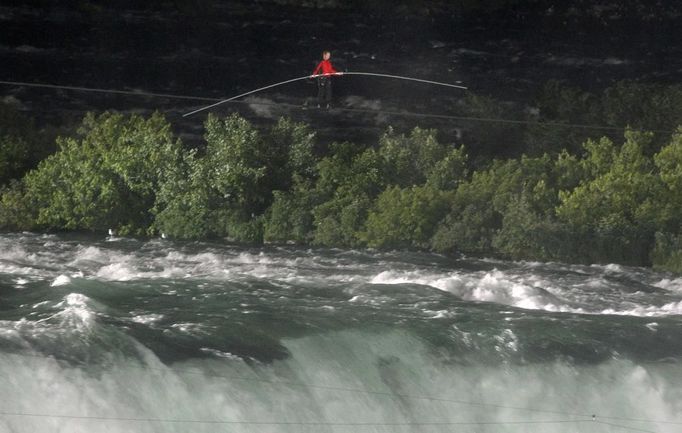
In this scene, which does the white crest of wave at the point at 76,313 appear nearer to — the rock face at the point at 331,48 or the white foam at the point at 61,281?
the white foam at the point at 61,281

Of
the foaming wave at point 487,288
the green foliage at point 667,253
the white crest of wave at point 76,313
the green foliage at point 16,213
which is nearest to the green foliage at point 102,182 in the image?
the green foliage at point 16,213

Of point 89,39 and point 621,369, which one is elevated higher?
point 89,39

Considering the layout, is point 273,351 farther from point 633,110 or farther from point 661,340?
point 633,110

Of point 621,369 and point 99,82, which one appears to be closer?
point 621,369

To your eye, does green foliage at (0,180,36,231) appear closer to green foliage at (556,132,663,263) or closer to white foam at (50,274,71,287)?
white foam at (50,274,71,287)

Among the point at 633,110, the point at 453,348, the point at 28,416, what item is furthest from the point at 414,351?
the point at 633,110

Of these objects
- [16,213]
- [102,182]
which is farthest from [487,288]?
[16,213]

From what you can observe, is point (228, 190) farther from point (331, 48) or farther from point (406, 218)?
point (331, 48)
